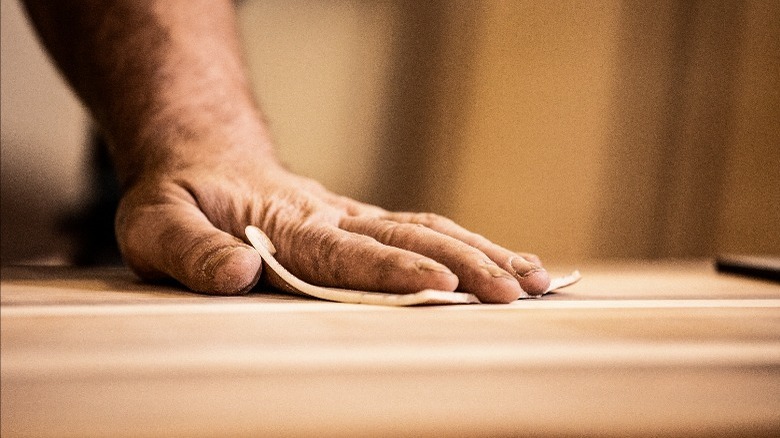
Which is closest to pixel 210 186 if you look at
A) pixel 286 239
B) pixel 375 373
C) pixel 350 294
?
pixel 286 239

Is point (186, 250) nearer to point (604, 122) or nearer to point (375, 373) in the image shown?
point (375, 373)

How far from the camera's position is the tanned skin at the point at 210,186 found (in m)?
0.48

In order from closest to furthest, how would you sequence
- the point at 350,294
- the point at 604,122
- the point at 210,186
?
the point at 350,294, the point at 210,186, the point at 604,122

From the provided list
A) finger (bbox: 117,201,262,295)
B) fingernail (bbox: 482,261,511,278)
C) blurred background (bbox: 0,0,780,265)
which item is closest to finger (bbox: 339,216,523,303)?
fingernail (bbox: 482,261,511,278)

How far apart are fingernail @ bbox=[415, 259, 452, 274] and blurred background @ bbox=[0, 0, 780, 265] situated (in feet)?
1.61

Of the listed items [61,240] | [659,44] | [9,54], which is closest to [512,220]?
[659,44]

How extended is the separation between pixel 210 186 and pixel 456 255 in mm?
247

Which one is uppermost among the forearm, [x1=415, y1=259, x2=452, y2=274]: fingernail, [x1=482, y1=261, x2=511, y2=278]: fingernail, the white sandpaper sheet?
the forearm

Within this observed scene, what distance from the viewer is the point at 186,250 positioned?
1.65ft

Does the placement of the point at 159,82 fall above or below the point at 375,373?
above

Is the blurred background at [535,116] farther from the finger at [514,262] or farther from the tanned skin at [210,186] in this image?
the finger at [514,262]

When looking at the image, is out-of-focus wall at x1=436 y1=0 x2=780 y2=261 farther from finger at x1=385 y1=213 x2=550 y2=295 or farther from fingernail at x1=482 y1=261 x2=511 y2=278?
fingernail at x1=482 y1=261 x2=511 y2=278

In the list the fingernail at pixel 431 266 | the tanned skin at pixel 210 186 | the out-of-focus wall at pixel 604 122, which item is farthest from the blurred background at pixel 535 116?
the fingernail at pixel 431 266

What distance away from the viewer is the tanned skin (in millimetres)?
476
